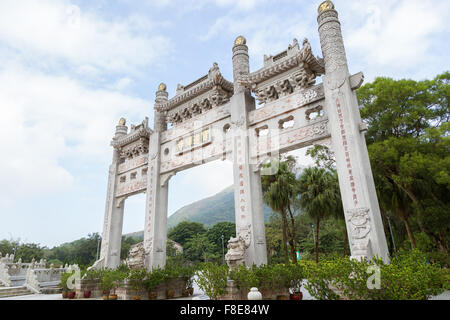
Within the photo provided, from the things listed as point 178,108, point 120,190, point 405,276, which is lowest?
point 405,276

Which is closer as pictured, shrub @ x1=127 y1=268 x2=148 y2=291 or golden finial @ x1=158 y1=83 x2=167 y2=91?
shrub @ x1=127 y1=268 x2=148 y2=291

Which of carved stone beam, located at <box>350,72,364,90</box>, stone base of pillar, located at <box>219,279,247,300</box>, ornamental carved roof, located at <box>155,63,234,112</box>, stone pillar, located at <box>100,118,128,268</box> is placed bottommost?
stone base of pillar, located at <box>219,279,247,300</box>

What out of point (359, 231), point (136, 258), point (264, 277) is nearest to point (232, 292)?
point (264, 277)

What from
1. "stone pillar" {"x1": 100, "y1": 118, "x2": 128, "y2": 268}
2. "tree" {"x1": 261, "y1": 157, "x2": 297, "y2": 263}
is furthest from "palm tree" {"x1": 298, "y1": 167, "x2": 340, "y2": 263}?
"stone pillar" {"x1": 100, "y1": 118, "x2": 128, "y2": 268}

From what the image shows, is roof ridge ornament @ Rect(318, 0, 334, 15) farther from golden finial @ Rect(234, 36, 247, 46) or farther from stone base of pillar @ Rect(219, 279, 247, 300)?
stone base of pillar @ Rect(219, 279, 247, 300)

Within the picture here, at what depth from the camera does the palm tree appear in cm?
1340

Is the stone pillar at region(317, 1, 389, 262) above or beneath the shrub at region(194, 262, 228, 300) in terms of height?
above

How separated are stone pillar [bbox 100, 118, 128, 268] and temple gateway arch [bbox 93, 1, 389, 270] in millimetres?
43

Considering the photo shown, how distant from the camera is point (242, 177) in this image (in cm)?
850

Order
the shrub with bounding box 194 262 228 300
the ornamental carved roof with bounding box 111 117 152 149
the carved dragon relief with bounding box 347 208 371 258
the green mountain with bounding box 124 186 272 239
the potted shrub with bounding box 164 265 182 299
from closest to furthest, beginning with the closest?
the carved dragon relief with bounding box 347 208 371 258 < the shrub with bounding box 194 262 228 300 < the potted shrub with bounding box 164 265 182 299 < the ornamental carved roof with bounding box 111 117 152 149 < the green mountain with bounding box 124 186 272 239

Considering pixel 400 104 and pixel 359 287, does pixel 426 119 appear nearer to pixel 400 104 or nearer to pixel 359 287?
pixel 400 104

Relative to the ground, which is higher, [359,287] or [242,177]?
[242,177]

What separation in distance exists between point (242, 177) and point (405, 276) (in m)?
4.82

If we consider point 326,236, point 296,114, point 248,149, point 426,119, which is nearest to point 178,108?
point 248,149
